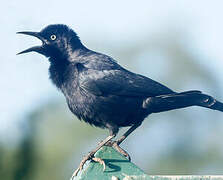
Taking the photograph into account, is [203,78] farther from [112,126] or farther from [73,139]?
[112,126]

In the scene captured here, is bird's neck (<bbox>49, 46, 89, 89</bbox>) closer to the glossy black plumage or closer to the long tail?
the glossy black plumage

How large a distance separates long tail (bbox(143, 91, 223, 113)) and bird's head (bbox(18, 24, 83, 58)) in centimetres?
156

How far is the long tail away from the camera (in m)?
8.70

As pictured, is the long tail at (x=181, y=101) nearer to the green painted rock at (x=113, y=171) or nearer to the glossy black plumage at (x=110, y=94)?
the glossy black plumage at (x=110, y=94)

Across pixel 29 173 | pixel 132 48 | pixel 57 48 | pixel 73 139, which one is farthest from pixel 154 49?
pixel 57 48

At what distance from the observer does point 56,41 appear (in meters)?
10.3

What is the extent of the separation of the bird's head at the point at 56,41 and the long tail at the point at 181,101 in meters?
1.56

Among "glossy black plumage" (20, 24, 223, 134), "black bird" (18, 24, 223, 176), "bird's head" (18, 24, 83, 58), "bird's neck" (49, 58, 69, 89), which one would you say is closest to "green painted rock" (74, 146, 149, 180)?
"black bird" (18, 24, 223, 176)

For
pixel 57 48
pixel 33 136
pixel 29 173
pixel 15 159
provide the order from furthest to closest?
pixel 33 136
pixel 29 173
pixel 15 159
pixel 57 48

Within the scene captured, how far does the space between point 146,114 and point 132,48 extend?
2725 centimetres

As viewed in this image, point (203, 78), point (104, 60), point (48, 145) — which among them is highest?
point (104, 60)

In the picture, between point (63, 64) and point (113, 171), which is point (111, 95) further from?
point (113, 171)

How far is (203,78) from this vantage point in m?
37.0

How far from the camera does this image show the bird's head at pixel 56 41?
10.2 meters
